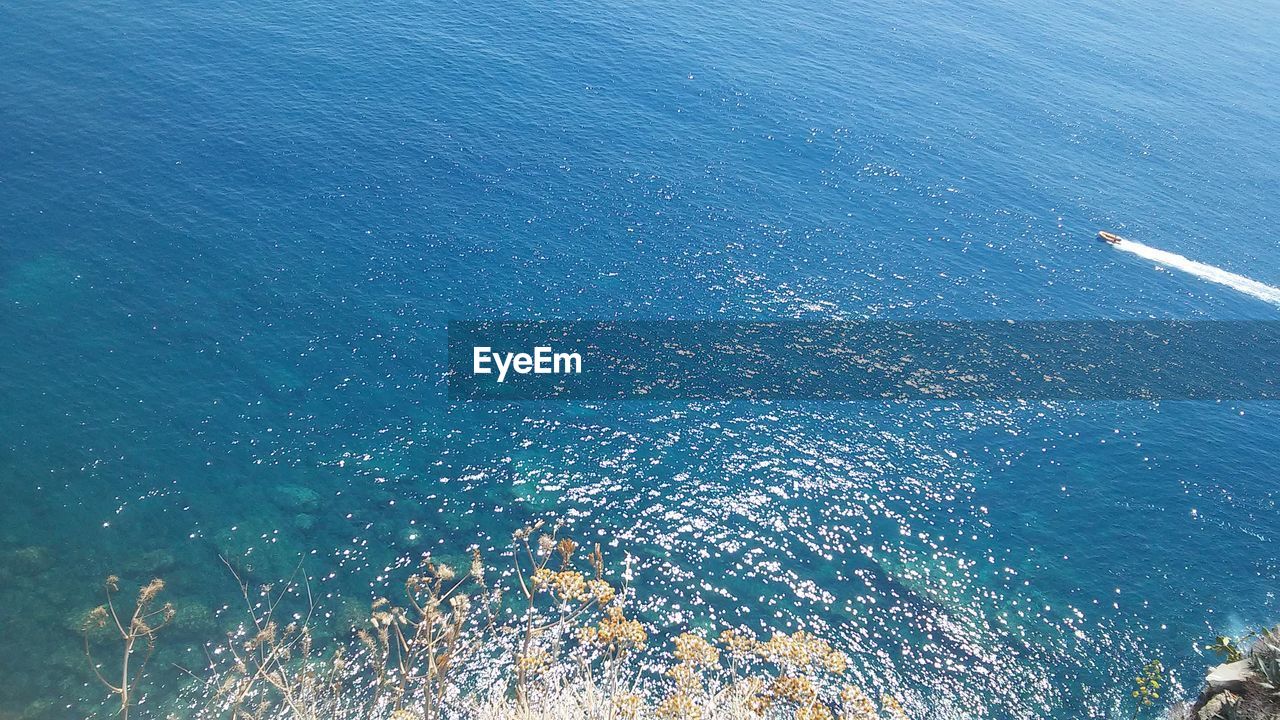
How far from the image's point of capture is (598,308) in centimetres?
10462

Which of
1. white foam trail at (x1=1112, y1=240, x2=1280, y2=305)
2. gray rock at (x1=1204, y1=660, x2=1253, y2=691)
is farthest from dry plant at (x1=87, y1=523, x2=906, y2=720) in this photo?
white foam trail at (x1=1112, y1=240, x2=1280, y2=305)

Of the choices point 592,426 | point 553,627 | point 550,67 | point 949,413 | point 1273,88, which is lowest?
point 553,627

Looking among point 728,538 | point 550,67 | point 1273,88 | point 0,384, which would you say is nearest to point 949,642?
point 728,538

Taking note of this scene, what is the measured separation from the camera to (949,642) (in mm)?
71125

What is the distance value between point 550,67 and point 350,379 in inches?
3625

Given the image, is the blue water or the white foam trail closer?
the blue water

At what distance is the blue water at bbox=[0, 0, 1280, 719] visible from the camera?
7381cm

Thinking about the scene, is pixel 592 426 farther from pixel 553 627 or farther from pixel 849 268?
pixel 849 268

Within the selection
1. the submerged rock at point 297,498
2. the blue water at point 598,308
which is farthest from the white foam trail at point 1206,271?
the submerged rock at point 297,498

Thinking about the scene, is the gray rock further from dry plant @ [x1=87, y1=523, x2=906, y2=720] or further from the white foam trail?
the white foam trail
